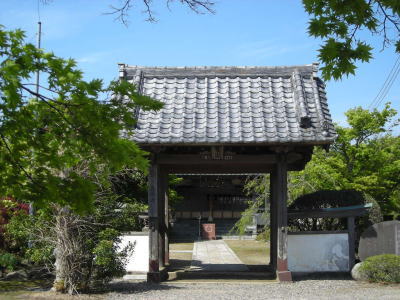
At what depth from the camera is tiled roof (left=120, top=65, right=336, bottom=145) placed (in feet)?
35.6

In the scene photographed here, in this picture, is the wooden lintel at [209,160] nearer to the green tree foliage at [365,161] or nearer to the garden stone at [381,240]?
the garden stone at [381,240]

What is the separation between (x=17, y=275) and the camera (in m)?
11.6

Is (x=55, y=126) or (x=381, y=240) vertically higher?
(x=55, y=126)

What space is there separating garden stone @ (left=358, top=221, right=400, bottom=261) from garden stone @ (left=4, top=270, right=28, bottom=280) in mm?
8299

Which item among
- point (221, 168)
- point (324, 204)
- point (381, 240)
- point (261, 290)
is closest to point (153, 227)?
point (221, 168)

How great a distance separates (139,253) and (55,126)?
766 cm

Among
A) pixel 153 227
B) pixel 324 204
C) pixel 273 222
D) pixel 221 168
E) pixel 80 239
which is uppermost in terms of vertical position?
pixel 221 168

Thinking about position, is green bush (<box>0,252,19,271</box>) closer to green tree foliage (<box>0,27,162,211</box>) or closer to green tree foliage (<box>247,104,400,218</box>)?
green tree foliage (<box>0,27,162,211</box>)

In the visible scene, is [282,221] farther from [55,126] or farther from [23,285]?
[55,126]

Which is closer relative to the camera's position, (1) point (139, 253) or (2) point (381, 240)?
(1) point (139, 253)

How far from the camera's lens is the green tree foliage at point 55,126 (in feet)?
13.4

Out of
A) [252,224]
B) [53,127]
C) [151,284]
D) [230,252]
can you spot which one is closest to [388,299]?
[151,284]

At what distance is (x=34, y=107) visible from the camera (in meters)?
4.30

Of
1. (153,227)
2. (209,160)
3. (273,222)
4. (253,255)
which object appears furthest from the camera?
(253,255)
